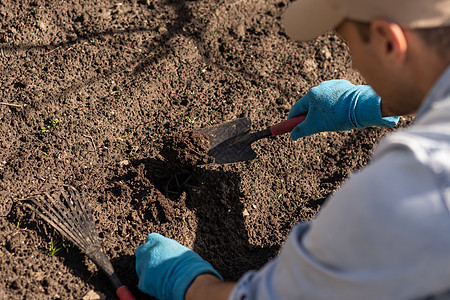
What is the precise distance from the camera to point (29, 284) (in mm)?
1775

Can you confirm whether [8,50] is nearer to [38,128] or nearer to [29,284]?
[38,128]

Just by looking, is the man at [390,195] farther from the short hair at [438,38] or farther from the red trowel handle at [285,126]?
the red trowel handle at [285,126]

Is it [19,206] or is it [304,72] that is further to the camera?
[304,72]

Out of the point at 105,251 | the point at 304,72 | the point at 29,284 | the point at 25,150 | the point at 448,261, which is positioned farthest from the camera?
the point at 304,72

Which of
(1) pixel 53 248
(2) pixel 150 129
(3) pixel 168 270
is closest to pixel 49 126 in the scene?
(2) pixel 150 129

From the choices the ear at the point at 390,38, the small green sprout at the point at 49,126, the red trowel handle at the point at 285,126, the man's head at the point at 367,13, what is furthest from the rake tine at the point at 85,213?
the ear at the point at 390,38

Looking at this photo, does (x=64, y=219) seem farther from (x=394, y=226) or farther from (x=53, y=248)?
(x=394, y=226)

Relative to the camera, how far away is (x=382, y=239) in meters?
0.98

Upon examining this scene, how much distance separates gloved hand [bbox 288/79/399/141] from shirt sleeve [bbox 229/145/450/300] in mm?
1180

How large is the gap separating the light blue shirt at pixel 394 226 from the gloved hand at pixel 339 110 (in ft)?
3.64

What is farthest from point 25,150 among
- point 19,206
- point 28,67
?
point 28,67

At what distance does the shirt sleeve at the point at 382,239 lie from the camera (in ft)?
3.12

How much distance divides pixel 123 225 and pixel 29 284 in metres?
0.45

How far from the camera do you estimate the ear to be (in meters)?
1.08
